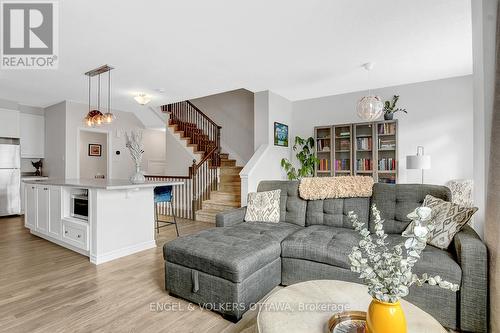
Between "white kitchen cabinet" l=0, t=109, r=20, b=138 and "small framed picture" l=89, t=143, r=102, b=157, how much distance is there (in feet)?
6.95

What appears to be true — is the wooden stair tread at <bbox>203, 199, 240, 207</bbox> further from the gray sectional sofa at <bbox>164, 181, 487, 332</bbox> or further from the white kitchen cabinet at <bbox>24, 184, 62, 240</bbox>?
the white kitchen cabinet at <bbox>24, 184, 62, 240</bbox>

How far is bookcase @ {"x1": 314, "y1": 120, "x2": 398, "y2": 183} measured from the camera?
473cm

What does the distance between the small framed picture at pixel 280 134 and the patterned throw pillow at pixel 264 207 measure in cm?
220

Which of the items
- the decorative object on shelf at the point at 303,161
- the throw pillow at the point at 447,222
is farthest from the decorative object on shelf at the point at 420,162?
the throw pillow at the point at 447,222

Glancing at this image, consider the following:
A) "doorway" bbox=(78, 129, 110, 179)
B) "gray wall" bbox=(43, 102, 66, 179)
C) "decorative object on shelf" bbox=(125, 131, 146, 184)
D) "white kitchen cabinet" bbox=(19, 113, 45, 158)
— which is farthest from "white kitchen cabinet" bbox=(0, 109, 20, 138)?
"decorative object on shelf" bbox=(125, 131, 146, 184)

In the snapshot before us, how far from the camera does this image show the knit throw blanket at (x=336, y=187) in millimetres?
2711

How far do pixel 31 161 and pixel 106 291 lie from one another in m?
5.76

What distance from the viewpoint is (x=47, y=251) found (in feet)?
11.1

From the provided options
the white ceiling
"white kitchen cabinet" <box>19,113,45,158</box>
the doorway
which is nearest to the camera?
the white ceiling

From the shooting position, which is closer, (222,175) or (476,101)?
(476,101)

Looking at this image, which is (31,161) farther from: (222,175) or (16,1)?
(16,1)

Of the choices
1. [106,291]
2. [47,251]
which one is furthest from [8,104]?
[106,291]

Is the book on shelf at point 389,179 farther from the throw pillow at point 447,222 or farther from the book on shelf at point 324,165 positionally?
the throw pillow at point 447,222

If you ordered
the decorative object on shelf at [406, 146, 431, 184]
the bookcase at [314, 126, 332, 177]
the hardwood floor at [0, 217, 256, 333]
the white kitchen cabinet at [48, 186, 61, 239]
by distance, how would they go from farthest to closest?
the bookcase at [314, 126, 332, 177] → the decorative object on shelf at [406, 146, 431, 184] → the white kitchen cabinet at [48, 186, 61, 239] → the hardwood floor at [0, 217, 256, 333]
